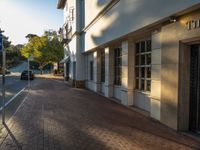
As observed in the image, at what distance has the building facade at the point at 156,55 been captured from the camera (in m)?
7.66

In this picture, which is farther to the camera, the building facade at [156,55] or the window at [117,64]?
the window at [117,64]

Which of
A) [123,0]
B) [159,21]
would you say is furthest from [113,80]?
[159,21]

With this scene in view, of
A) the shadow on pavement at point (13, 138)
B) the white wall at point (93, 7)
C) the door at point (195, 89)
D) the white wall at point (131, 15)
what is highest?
the white wall at point (93, 7)

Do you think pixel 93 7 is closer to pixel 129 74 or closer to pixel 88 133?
pixel 129 74

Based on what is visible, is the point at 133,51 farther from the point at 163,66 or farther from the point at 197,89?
the point at 197,89

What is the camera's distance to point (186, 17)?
24.7ft

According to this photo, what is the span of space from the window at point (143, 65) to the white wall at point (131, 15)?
88cm

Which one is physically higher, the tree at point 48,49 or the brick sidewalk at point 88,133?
the tree at point 48,49

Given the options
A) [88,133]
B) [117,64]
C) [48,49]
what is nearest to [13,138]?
[88,133]

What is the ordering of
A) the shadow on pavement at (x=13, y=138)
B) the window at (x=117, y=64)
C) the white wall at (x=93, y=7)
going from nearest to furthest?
the shadow on pavement at (x=13, y=138), the window at (x=117, y=64), the white wall at (x=93, y=7)

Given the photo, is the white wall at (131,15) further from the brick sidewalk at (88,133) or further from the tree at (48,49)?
the tree at (48,49)

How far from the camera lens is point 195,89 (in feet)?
25.1

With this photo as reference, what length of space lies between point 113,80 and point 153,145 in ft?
31.1

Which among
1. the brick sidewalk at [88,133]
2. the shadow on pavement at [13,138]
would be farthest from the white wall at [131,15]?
the shadow on pavement at [13,138]
